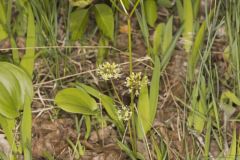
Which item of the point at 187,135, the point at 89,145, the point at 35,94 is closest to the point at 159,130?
the point at 187,135

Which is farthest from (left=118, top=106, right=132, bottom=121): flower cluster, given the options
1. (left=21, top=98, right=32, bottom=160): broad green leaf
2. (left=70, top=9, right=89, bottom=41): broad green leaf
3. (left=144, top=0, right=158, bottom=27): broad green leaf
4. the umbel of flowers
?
(left=144, top=0, right=158, bottom=27): broad green leaf

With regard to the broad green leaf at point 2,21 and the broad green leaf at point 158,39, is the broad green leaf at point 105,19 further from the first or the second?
the broad green leaf at point 2,21

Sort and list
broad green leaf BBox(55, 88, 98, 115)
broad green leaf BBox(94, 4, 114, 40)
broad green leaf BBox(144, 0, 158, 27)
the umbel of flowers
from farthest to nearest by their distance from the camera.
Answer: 1. broad green leaf BBox(144, 0, 158, 27)
2. broad green leaf BBox(94, 4, 114, 40)
3. broad green leaf BBox(55, 88, 98, 115)
4. the umbel of flowers

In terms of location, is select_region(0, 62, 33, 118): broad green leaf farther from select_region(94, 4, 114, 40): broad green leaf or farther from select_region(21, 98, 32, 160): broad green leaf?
select_region(94, 4, 114, 40): broad green leaf

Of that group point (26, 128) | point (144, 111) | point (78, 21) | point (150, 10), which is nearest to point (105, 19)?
point (78, 21)

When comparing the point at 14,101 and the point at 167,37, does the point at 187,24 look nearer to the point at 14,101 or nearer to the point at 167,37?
the point at 167,37


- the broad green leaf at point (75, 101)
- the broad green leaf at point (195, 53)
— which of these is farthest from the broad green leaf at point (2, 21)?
the broad green leaf at point (195, 53)
